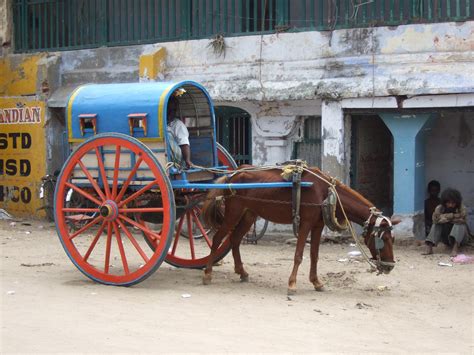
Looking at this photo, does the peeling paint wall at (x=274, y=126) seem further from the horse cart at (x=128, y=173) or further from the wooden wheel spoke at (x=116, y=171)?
the wooden wheel spoke at (x=116, y=171)

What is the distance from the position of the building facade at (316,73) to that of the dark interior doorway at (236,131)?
1.0 inches

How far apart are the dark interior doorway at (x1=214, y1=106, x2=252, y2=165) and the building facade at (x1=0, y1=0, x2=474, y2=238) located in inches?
1.0

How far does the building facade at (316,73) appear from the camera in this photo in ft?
38.9

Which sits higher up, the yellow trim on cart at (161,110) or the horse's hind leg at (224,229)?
the yellow trim on cart at (161,110)

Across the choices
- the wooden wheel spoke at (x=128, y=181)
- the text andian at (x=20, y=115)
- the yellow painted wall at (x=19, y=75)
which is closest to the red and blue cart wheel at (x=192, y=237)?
the wooden wheel spoke at (x=128, y=181)

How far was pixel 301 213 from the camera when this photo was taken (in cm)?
888

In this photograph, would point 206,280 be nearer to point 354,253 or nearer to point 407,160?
point 354,253

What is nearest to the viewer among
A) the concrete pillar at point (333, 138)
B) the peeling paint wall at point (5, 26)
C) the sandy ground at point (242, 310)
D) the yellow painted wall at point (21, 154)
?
the sandy ground at point (242, 310)

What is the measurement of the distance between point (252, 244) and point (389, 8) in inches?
167

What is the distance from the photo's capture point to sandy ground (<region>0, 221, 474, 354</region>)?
6559 millimetres

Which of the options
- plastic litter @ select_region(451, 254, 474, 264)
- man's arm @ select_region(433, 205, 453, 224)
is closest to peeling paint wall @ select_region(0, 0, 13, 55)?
man's arm @ select_region(433, 205, 453, 224)

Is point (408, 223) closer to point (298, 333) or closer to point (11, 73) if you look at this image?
point (298, 333)

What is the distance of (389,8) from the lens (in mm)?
12328

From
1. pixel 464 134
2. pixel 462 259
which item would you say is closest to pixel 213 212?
pixel 462 259
